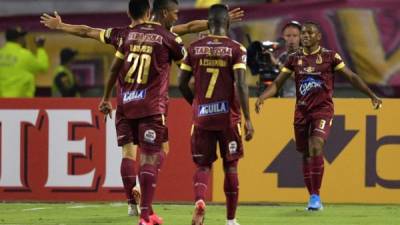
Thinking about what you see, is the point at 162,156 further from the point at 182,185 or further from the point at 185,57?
the point at 182,185

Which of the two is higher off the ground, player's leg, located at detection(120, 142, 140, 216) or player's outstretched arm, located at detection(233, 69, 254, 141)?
player's outstretched arm, located at detection(233, 69, 254, 141)

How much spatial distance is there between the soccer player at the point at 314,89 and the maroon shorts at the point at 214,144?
2655 mm

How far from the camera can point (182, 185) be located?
18266 mm

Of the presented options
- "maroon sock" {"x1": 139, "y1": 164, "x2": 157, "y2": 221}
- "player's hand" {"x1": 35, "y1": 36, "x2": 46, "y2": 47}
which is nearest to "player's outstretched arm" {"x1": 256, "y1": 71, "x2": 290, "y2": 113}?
"maroon sock" {"x1": 139, "y1": 164, "x2": 157, "y2": 221}

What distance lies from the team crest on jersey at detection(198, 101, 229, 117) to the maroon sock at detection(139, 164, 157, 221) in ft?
2.50

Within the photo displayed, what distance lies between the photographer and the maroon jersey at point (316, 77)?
53.5ft

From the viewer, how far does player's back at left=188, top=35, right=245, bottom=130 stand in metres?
13.3

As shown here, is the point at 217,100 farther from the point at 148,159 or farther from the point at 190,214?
the point at 190,214

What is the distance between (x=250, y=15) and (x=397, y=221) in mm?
6422

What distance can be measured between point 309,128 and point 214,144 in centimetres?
307

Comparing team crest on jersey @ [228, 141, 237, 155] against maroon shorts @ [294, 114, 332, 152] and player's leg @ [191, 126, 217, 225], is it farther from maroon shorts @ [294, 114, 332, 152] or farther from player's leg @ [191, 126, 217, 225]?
maroon shorts @ [294, 114, 332, 152]

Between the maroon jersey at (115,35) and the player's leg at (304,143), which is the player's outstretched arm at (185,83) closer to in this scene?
the maroon jersey at (115,35)

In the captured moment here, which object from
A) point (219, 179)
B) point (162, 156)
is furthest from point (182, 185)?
point (162, 156)

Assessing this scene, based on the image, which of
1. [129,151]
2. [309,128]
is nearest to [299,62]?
[309,128]
